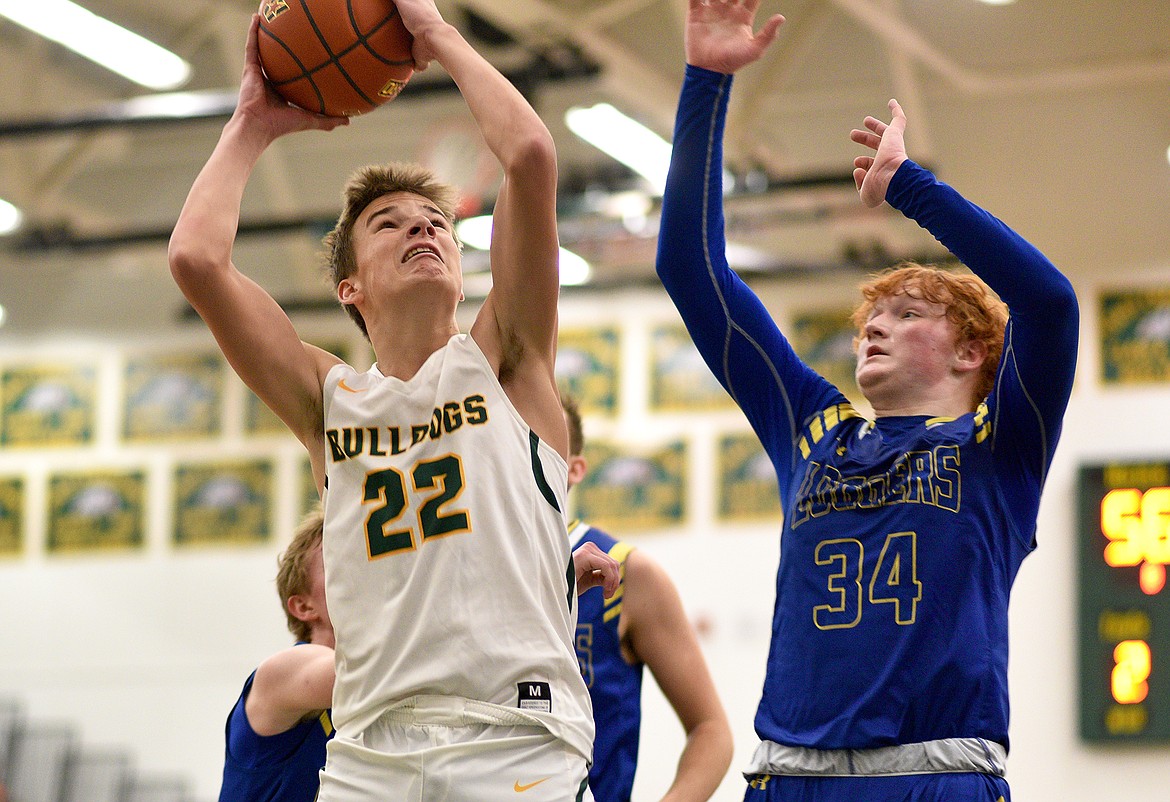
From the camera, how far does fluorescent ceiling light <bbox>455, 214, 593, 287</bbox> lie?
10.6 meters

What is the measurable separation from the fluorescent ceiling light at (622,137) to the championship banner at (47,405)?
6220mm

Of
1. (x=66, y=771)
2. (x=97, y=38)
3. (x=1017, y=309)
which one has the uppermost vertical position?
(x=97, y=38)

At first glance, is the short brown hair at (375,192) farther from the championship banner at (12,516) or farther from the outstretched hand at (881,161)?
the championship banner at (12,516)

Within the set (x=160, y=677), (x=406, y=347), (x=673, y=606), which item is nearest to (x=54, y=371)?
(x=160, y=677)

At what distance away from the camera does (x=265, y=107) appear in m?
3.16

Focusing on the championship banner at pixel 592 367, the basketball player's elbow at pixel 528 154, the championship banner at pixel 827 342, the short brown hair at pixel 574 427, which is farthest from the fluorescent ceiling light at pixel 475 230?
the basketball player's elbow at pixel 528 154

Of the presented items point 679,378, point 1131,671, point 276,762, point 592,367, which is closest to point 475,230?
point 592,367

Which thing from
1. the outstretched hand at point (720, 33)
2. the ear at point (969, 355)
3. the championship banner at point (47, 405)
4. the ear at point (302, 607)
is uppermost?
the championship banner at point (47, 405)

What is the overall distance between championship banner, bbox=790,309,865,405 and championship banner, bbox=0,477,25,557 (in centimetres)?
706

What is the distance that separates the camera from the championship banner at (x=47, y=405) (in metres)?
13.5

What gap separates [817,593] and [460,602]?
0.91 metres

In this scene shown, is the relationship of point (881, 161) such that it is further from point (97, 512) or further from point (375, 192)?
point (97, 512)

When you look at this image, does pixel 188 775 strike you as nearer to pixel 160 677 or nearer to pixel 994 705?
pixel 160 677

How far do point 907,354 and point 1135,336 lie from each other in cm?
828
